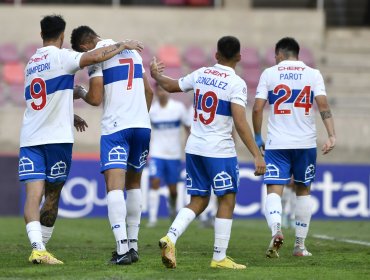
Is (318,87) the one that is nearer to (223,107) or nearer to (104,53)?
(223,107)

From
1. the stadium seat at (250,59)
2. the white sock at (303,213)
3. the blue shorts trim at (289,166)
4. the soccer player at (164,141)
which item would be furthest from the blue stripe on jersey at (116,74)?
the stadium seat at (250,59)

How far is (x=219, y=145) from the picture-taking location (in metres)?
9.70

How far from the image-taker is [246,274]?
904 cm

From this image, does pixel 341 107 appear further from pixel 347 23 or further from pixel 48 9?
pixel 48 9

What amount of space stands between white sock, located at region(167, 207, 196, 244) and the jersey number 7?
7.70 ft

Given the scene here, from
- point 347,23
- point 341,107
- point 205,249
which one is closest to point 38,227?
point 205,249

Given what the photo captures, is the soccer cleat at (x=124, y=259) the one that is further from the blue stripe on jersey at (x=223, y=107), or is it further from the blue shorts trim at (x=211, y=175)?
the blue stripe on jersey at (x=223, y=107)

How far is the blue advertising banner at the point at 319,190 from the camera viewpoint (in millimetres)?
20594

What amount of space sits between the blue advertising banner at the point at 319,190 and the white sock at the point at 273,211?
364 inches

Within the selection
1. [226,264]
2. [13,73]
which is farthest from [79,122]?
[13,73]

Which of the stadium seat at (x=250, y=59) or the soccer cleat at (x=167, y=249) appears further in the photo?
the stadium seat at (x=250, y=59)

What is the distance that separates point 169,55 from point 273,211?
576 inches

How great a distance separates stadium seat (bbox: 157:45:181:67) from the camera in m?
25.3

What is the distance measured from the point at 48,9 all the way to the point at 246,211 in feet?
27.2
